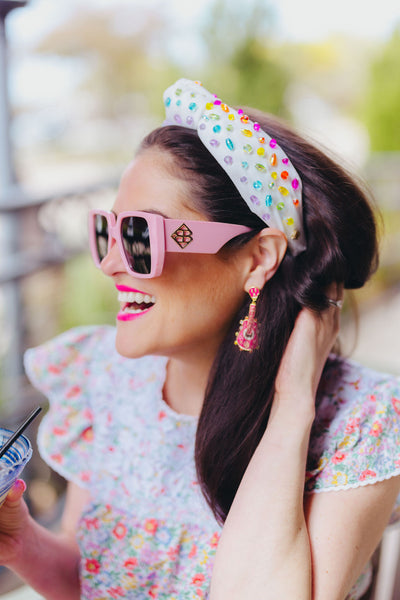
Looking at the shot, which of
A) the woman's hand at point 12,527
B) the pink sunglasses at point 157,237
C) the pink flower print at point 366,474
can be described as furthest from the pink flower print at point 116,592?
the pink sunglasses at point 157,237

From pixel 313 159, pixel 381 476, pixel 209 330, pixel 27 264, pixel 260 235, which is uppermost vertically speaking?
pixel 313 159

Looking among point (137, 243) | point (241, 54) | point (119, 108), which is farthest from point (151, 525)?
point (119, 108)

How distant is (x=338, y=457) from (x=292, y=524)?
16 centimetres

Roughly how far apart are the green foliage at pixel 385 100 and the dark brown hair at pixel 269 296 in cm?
609

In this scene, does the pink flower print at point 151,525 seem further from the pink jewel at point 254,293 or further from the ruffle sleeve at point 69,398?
the pink jewel at point 254,293

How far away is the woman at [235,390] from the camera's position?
1115 mm

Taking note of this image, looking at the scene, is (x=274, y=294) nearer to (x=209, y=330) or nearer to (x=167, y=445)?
(x=209, y=330)

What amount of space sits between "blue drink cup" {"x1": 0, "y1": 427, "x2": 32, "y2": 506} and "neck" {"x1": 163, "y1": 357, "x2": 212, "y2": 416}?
16.7 inches

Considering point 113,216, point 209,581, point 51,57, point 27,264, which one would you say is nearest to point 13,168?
point 27,264

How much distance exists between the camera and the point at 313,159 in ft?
4.02

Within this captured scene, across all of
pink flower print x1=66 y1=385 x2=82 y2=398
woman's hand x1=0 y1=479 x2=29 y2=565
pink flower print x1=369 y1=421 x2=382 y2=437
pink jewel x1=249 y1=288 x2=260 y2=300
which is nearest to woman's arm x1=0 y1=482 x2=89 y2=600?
woman's hand x1=0 y1=479 x2=29 y2=565

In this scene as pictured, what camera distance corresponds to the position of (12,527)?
3.91ft

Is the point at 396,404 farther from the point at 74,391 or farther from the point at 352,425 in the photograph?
the point at 74,391

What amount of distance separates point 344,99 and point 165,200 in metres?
8.83
